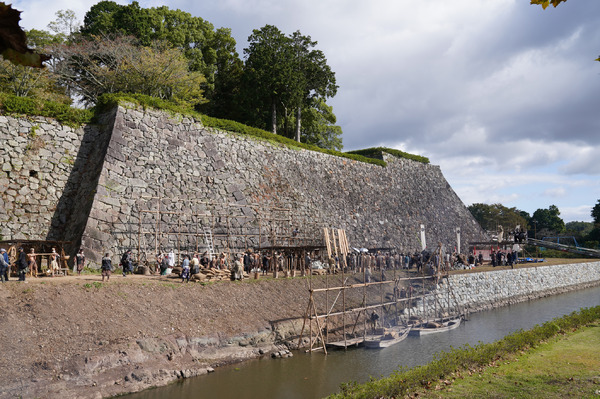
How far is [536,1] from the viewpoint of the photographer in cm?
425

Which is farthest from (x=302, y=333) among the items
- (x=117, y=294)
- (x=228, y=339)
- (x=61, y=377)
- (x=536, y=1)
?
(x=536, y=1)

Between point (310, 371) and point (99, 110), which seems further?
point (99, 110)

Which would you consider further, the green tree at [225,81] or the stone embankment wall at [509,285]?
the green tree at [225,81]

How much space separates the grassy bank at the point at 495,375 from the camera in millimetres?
10586

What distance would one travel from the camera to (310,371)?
1648 cm

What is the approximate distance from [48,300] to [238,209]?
46.8ft

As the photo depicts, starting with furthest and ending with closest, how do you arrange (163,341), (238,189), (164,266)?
(238,189)
(164,266)
(163,341)

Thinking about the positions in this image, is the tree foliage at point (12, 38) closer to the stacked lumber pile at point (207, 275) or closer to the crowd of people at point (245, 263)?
the crowd of people at point (245, 263)

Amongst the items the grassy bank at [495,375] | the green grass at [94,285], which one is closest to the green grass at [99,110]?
the green grass at [94,285]

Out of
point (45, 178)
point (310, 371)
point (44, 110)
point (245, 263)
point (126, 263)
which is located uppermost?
point (44, 110)

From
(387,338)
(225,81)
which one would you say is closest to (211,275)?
(387,338)

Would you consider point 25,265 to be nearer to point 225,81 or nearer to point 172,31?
point 172,31

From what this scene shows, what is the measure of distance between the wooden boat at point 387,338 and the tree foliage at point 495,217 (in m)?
54.4

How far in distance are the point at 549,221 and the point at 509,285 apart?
61714mm
